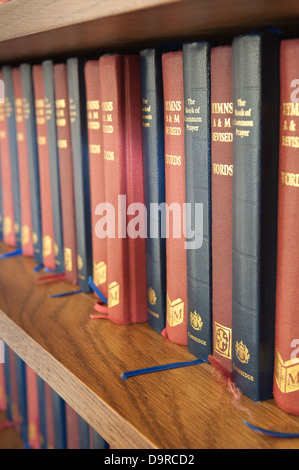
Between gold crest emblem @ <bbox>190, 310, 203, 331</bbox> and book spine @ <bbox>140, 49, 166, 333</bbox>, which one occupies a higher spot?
book spine @ <bbox>140, 49, 166, 333</bbox>

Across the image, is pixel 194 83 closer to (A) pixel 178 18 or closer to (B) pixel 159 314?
(A) pixel 178 18

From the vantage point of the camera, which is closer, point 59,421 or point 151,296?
point 151,296

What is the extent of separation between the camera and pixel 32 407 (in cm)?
106

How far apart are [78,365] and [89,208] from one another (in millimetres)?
292

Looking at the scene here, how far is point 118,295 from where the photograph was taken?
0.74 m

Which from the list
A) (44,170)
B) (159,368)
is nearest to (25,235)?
(44,170)

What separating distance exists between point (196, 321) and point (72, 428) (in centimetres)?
41

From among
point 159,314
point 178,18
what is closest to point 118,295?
point 159,314

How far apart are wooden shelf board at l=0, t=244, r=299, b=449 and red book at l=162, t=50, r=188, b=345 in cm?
4

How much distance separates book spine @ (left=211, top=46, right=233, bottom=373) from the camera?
536 mm

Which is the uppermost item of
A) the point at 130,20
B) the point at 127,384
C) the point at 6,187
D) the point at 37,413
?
the point at 130,20

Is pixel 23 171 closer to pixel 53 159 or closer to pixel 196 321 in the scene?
pixel 53 159

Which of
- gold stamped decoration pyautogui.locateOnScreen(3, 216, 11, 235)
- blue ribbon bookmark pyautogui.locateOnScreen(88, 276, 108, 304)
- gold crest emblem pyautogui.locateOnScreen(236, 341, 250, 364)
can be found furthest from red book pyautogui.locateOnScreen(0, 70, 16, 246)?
gold crest emblem pyautogui.locateOnScreen(236, 341, 250, 364)

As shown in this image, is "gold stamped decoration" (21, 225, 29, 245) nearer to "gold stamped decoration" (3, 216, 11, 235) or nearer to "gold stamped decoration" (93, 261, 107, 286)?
"gold stamped decoration" (3, 216, 11, 235)
